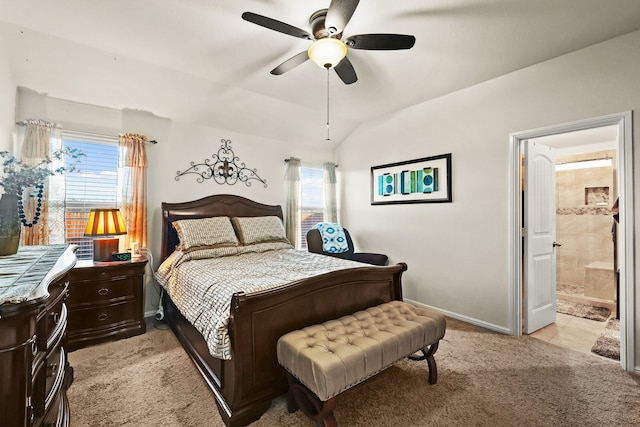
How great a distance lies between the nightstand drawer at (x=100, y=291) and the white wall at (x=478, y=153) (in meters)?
3.17

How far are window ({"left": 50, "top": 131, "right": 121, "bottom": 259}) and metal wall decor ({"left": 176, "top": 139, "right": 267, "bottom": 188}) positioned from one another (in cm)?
76

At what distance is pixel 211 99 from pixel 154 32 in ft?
3.54

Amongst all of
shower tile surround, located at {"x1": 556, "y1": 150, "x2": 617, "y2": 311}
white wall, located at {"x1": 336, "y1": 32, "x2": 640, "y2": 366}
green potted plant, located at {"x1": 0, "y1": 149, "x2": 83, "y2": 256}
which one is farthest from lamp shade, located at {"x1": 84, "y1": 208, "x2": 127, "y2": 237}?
shower tile surround, located at {"x1": 556, "y1": 150, "x2": 617, "y2": 311}

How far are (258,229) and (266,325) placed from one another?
1914 mm

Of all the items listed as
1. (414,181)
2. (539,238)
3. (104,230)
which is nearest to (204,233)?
(104,230)

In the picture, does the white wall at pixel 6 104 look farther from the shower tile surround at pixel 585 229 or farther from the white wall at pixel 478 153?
the shower tile surround at pixel 585 229

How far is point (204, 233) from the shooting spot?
3.12 meters

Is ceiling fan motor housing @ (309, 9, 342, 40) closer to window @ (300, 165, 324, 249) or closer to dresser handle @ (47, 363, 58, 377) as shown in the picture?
dresser handle @ (47, 363, 58, 377)

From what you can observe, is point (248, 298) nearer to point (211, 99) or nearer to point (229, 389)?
point (229, 389)

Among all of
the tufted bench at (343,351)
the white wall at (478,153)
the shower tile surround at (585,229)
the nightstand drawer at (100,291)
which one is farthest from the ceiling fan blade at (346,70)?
the shower tile surround at (585,229)

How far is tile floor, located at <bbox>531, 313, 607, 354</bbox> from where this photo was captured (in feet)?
8.95

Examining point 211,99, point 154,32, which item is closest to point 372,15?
point 154,32

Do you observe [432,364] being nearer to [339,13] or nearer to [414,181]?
[414,181]

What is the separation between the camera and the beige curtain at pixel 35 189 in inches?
103
